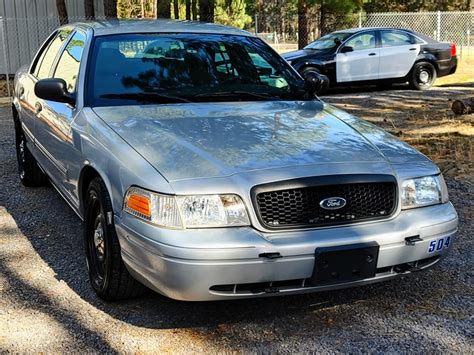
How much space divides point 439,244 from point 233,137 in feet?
4.35

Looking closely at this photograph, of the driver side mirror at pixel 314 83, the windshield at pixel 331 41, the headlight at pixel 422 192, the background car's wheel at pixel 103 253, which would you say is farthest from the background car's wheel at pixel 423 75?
the background car's wheel at pixel 103 253

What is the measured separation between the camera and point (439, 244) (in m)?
3.51

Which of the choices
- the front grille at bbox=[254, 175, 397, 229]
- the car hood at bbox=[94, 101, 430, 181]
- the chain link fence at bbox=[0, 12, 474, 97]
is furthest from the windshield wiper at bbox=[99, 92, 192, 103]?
the chain link fence at bbox=[0, 12, 474, 97]

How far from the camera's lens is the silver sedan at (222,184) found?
3.11 meters

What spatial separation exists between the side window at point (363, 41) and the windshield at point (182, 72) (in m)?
10.3

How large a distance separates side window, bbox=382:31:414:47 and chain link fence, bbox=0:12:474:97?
7.79 metres

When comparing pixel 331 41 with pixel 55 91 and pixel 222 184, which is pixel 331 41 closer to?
pixel 55 91

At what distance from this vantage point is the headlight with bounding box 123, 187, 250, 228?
311 centimetres

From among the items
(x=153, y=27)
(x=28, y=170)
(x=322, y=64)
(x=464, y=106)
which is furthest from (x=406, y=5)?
(x=153, y=27)

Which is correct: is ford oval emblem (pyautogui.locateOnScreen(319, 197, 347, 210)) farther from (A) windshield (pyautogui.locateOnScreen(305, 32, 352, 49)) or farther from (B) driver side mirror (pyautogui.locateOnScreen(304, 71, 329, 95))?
(A) windshield (pyautogui.locateOnScreen(305, 32, 352, 49))

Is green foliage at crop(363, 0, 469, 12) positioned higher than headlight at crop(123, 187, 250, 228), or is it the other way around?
green foliage at crop(363, 0, 469, 12)

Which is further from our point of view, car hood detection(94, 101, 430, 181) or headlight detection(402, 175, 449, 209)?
headlight detection(402, 175, 449, 209)

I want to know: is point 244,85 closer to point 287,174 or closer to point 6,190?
point 287,174

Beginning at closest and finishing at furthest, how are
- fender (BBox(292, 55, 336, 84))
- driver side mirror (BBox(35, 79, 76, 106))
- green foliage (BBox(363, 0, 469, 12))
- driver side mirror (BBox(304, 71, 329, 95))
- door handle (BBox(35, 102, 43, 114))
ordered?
driver side mirror (BBox(35, 79, 76, 106)) < driver side mirror (BBox(304, 71, 329, 95)) < door handle (BBox(35, 102, 43, 114)) < fender (BBox(292, 55, 336, 84)) < green foliage (BBox(363, 0, 469, 12))
